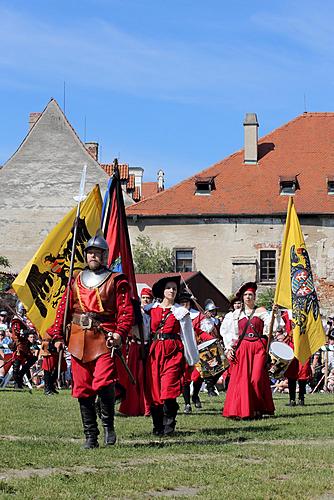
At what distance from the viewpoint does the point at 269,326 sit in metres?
14.7

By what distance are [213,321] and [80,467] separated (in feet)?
37.6

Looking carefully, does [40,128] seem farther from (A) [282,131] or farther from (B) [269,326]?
(B) [269,326]

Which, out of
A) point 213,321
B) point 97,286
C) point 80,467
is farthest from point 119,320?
point 213,321

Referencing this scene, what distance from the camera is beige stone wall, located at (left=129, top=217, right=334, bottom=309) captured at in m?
50.4

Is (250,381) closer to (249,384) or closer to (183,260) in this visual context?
(249,384)

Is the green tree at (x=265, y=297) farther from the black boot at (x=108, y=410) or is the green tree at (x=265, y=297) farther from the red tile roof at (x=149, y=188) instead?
the black boot at (x=108, y=410)

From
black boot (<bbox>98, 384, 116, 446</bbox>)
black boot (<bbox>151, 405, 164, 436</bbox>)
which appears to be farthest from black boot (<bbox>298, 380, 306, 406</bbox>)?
black boot (<bbox>98, 384, 116, 446</bbox>)

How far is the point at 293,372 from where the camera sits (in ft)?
59.1

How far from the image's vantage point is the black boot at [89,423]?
9797mm

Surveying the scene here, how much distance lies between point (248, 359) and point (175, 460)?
5.31m

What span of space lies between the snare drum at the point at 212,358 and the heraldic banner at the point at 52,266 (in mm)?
2759

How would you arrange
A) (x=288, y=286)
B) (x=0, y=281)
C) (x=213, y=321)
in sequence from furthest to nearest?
1. (x=0, y=281)
2. (x=213, y=321)
3. (x=288, y=286)

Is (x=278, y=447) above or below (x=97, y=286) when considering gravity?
below

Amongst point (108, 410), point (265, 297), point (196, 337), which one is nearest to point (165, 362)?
point (108, 410)
